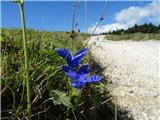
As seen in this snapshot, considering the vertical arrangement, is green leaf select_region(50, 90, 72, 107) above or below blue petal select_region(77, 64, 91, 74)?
below

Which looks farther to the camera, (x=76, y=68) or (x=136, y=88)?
(x=136, y=88)

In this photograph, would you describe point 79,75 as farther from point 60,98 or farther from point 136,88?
point 136,88

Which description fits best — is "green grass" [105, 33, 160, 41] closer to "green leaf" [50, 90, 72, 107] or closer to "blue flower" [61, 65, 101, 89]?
"green leaf" [50, 90, 72, 107]

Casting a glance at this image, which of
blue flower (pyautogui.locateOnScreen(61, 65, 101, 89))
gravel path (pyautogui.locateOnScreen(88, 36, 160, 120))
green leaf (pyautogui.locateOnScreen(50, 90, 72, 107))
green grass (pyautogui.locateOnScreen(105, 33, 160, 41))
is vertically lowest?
gravel path (pyautogui.locateOnScreen(88, 36, 160, 120))

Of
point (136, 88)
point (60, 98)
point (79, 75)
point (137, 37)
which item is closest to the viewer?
point (79, 75)

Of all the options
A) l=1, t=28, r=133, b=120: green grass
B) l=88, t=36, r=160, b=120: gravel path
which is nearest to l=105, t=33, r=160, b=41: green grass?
l=88, t=36, r=160, b=120: gravel path

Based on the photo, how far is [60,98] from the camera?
2.08m

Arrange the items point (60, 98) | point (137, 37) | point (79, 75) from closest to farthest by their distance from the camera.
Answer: point (79, 75)
point (60, 98)
point (137, 37)

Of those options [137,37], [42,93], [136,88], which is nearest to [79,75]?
[42,93]

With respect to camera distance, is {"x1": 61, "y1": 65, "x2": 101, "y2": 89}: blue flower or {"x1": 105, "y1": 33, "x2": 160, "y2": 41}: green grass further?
{"x1": 105, "y1": 33, "x2": 160, "y2": 41}: green grass

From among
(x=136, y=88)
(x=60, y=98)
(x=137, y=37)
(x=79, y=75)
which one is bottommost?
(x=136, y=88)

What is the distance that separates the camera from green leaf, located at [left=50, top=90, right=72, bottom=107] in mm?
2062

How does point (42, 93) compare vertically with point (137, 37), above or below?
below

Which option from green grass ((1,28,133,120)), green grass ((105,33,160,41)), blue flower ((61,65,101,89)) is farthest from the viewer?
green grass ((105,33,160,41))
